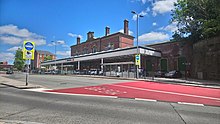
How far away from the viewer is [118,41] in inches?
2202

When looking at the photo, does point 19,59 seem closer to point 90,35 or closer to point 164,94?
point 90,35

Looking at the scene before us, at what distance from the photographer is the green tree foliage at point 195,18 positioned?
26.2 meters

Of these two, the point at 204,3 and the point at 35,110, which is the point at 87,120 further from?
the point at 204,3

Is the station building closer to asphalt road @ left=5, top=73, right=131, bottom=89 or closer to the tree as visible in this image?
asphalt road @ left=5, top=73, right=131, bottom=89

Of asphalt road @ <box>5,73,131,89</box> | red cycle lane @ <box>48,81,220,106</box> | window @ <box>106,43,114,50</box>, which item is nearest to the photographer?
red cycle lane @ <box>48,81,220,106</box>

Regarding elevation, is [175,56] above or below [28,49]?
above

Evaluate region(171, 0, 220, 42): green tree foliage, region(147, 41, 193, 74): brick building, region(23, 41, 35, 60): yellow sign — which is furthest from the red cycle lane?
region(147, 41, 193, 74): brick building

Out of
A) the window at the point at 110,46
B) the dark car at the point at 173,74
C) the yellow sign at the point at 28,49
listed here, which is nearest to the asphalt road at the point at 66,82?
the yellow sign at the point at 28,49

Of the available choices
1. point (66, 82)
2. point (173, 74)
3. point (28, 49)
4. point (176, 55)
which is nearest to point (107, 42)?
point (176, 55)

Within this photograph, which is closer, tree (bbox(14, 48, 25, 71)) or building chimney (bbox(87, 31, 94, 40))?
building chimney (bbox(87, 31, 94, 40))

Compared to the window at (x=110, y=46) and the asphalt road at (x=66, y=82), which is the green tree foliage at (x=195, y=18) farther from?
the window at (x=110, y=46)

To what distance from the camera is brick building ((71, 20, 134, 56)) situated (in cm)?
5675

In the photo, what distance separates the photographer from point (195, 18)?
32062 millimetres

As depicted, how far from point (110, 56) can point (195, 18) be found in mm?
19219
